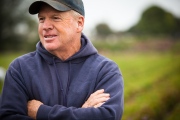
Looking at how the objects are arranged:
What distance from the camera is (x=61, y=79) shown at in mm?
3564

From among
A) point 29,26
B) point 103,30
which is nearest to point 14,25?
point 29,26

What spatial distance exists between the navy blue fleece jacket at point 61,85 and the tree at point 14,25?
29.3 metres

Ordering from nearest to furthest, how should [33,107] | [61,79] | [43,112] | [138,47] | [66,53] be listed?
[43,112] < [33,107] < [61,79] < [66,53] < [138,47]

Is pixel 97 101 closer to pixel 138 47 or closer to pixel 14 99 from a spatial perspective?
pixel 14 99

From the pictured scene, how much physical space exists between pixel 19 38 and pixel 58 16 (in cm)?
3147

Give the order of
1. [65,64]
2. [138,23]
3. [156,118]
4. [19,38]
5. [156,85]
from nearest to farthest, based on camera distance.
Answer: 1. [65,64]
2. [156,118]
3. [156,85]
4. [19,38]
5. [138,23]

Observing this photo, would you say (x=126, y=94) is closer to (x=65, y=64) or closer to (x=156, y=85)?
(x=156, y=85)

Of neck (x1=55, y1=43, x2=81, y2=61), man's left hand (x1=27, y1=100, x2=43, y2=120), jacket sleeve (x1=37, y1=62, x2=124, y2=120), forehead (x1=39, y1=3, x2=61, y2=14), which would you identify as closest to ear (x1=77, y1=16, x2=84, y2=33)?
neck (x1=55, y1=43, x2=81, y2=61)

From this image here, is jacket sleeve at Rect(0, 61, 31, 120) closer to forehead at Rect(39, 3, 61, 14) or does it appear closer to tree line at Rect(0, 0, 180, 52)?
forehead at Rect(39, 3, 61, 14)

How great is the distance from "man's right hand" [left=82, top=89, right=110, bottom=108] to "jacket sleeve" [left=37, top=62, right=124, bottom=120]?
0.17 ft

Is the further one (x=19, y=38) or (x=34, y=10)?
(x=19, y=38)

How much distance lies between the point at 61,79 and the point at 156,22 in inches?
1500

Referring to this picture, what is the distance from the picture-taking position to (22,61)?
11.8 feet

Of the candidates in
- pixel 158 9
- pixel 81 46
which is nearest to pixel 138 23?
pixel 158 9
